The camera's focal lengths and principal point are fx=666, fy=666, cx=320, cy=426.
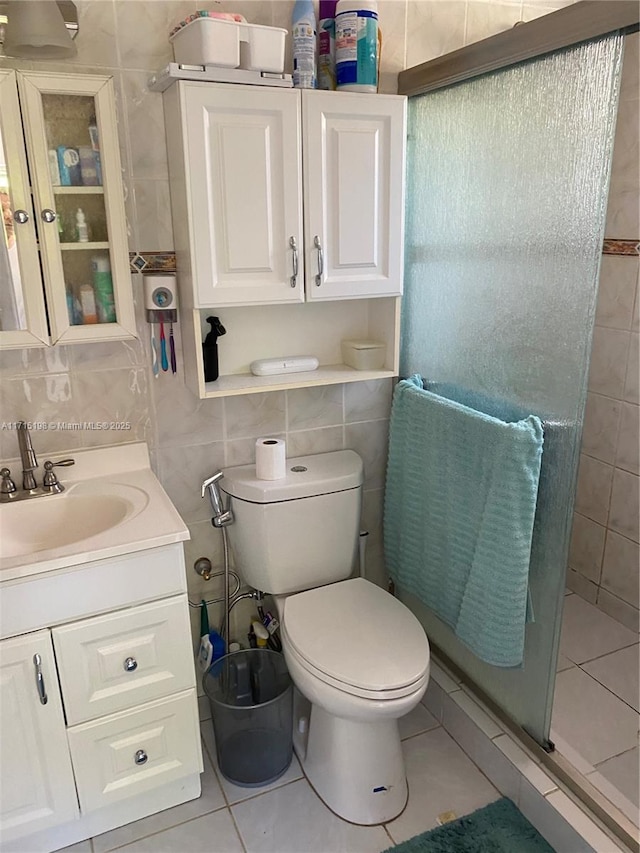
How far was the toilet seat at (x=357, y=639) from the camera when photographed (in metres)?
1.57

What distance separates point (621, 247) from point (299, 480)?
131cm

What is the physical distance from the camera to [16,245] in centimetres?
148

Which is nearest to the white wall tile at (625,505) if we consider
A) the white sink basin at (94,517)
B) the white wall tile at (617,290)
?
the white wall tile at (617,290)

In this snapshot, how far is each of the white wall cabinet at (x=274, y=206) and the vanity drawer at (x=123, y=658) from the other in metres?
0.56

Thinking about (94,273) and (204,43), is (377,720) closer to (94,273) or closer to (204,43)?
(94,273)

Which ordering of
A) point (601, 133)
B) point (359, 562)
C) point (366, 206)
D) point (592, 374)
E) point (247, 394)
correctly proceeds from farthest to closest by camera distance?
point (592, 374), point (359, 562), point (247, 394), point (366, 206), point (601, 133)

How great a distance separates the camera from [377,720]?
158 centimetres

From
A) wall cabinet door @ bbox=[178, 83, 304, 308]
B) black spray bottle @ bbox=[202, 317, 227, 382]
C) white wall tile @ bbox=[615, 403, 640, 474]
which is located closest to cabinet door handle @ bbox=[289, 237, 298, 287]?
wall cabinet door @ bbox=[178, 83, 304, 308]

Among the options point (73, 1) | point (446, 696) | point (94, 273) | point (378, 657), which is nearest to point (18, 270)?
point (94, 273)

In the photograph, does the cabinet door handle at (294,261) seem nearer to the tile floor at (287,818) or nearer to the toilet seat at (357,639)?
the toilet seat at (357,639)

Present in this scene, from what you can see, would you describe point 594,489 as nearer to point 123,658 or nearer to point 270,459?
point 270,459

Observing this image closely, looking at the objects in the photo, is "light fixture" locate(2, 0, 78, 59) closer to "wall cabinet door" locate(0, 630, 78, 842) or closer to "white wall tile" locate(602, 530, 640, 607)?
"wall cabinet door" locate(0, 630, 78, 842)

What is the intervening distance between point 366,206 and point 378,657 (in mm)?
1144

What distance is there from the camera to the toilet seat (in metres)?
1.57
